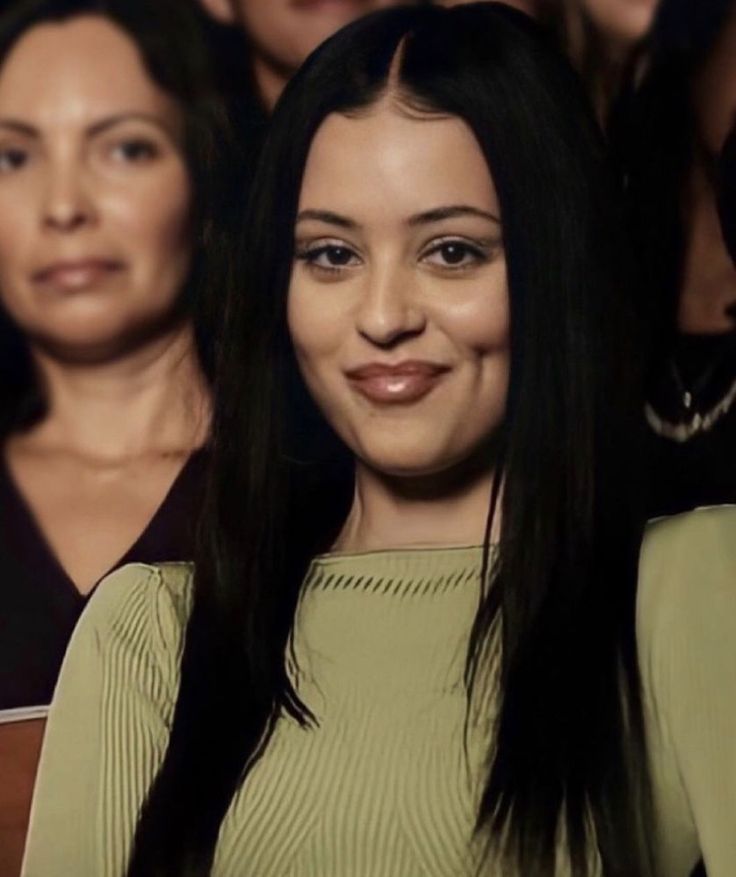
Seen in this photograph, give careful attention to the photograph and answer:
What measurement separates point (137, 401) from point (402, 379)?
205 mm

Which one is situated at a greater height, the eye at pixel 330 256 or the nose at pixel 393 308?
the eye at pixel 330 256

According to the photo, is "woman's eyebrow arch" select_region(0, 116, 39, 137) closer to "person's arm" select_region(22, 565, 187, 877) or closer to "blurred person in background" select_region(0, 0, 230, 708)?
"blurred person in background" select_region(0, 0, 230, 708)

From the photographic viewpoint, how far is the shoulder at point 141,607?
1.14 meters

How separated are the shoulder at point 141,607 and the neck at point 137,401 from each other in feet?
0.27

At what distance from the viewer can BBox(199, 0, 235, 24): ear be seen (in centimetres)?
115

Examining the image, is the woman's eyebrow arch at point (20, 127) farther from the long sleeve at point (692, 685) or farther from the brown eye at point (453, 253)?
the long sleeve at point (692, 685)

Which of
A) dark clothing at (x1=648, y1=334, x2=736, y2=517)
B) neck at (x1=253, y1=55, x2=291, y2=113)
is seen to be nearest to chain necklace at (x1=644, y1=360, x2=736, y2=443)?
dark clothing at (x1=648, y1=334, x2=736, y2=517)

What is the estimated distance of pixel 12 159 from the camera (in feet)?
3.79

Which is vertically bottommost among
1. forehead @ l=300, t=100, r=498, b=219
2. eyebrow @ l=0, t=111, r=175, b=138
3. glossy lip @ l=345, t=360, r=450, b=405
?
glossy lip @ l=345, t=360, r=450, b=405

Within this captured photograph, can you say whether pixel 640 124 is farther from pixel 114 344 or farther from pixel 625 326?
pixel 114 344

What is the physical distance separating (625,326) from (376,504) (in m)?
0.20

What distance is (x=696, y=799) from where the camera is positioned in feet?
3.29

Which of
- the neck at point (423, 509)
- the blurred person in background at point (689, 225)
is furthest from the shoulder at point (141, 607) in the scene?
the blurred person in background at point (689, 225)

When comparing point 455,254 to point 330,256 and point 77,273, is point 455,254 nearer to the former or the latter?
point 330,256
